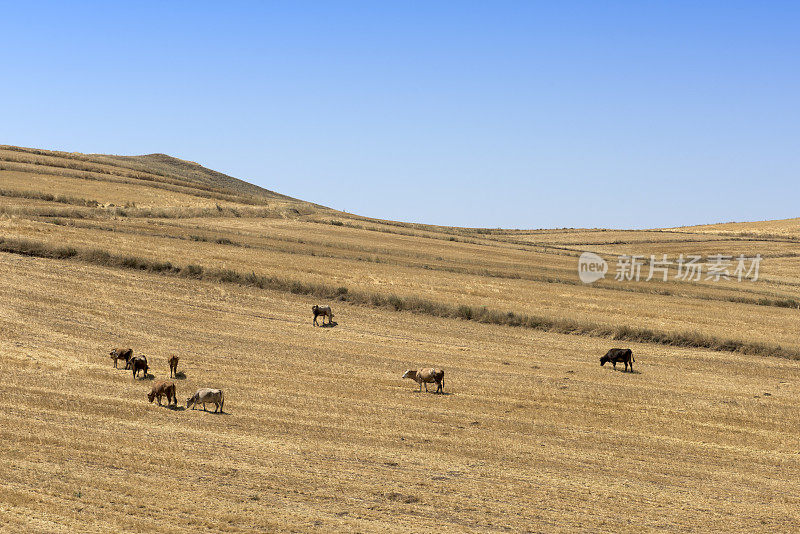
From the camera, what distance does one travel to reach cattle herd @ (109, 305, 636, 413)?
21.9 m

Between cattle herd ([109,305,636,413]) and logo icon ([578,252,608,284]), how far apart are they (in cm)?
2249

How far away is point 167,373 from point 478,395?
10887 mm

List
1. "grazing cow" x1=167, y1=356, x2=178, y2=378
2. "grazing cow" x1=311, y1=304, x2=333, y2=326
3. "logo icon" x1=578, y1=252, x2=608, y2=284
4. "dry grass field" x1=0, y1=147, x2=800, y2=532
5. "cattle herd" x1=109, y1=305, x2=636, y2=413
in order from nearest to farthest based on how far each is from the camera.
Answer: "dry grass field" x1=0, y1=147, x2=800, y2=532 → "cattle herd" x1=109, y1=305, x2=636, y2=413 → "grazing cow" x1=167, y1=356, x2=178, y2=378 → "grazing cow" x1=311, y1=304, x2=333, y2=326 → "logo icon" x1=578, y1=252, x2=608, y2=284

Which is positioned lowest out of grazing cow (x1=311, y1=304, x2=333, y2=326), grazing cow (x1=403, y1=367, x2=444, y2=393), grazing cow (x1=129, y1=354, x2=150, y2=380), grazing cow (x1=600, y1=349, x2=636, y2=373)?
grazing cow (x1=129, y1=354, x2=150, y2=380)

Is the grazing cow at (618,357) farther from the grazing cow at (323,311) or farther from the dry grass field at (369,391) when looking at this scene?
the grazing cow at (323,311)

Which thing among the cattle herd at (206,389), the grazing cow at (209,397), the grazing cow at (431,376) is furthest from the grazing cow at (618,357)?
the grazing cow at (209,397)

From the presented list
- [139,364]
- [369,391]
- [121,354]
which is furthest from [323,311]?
[139,364]

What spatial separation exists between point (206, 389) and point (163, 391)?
1356mm

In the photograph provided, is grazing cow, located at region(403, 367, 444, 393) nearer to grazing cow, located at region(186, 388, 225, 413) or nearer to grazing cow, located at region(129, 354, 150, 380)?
grazing cow, located at region(186, 388, 225, 413)

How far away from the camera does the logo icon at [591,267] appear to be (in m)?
56.6

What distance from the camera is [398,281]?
46.2m

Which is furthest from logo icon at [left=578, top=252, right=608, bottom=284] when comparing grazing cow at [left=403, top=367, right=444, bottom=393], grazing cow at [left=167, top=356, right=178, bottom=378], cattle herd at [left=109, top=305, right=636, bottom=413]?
grazing cow at [left=167, top=356, right=178, bottom=378]

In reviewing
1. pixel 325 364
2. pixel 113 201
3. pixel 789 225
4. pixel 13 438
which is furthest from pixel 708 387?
pixel 789 225

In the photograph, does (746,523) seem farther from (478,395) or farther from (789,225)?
(789,225)
